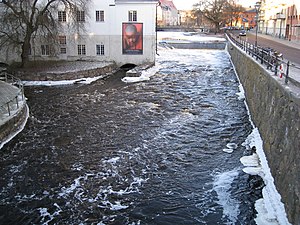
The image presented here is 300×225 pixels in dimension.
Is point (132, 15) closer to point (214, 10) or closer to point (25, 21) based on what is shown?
point (25, 21)

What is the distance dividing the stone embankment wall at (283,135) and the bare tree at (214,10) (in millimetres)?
77423

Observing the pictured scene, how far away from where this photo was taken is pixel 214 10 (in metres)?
87.3

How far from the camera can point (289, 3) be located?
53625mm

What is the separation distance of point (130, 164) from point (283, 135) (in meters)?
5.07

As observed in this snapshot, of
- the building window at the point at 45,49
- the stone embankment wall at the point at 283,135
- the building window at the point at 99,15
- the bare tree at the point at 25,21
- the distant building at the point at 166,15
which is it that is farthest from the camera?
A: the distant building at the point at 166,15

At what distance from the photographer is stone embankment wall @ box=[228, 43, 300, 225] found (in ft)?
26.1

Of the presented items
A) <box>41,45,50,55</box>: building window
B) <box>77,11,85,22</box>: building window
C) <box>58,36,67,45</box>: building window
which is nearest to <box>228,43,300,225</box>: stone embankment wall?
<box>77,11,85,22</box>: building window

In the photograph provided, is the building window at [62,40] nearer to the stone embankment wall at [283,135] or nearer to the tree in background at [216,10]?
the stone embankment wall at [283,135]

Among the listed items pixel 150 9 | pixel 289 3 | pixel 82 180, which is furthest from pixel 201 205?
pixel 289 3

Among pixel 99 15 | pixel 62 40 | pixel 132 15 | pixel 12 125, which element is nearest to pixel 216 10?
pixel 132 15

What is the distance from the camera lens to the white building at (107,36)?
113ft

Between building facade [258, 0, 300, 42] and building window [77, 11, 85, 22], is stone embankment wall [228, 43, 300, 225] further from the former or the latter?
building facade [258, 0, 300, 42]

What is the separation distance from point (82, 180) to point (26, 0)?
23061mm

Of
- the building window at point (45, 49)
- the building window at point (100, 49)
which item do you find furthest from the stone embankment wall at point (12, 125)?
the building window at point (100, 49)
